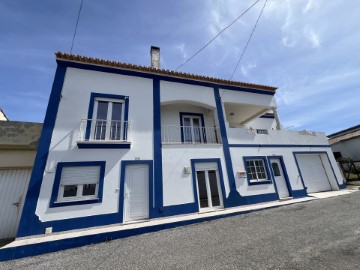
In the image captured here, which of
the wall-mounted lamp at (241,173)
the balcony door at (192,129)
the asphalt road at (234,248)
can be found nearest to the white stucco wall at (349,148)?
the asphalt road at (234,248)

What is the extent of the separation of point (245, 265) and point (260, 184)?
19.3 feet

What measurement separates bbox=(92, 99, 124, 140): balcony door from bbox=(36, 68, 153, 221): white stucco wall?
18.6 inches

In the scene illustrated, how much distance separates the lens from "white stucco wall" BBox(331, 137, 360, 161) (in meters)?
17.2

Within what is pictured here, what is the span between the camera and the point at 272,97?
36.4 feet

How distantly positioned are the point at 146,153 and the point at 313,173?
11.1 metres

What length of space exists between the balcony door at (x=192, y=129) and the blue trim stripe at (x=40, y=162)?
599cm

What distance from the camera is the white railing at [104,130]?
6578 mm

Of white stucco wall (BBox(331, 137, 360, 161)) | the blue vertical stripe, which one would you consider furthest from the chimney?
white stucco wall (BBox(331, 137, 360, 161))

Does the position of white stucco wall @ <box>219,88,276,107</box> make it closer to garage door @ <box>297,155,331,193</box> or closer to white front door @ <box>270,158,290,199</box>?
white front door @ <box>270,158,290,199</box>

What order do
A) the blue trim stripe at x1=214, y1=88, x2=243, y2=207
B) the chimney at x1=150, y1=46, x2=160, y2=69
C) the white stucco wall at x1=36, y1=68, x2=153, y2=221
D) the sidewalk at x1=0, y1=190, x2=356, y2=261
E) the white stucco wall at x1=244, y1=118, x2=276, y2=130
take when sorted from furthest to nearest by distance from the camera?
the white stucco wall at x1=244, y1=118, x2=276, y2=130 → the chimney at x1=150, y1=46, x2=160, y2=69 → the blue trim stripe at x1=214, y1=88, x2=243, y2=207 → the white stucco wall at x1=36, y1=68, x2=153, y2=221 → the sidewalk at x1=0, y1=190, x2=356, y2=261

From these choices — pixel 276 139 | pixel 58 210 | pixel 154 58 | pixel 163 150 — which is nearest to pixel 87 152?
pixel 58 210

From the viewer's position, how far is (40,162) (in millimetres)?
5621

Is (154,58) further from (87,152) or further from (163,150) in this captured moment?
(87,152)

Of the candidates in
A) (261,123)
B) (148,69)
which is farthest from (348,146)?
(148,69)
